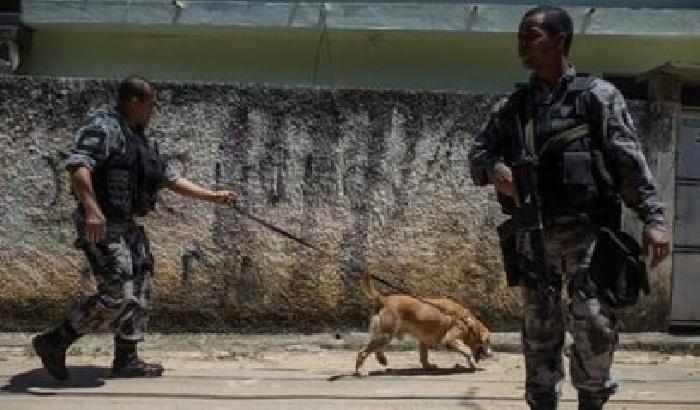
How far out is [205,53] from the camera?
33.8 ft

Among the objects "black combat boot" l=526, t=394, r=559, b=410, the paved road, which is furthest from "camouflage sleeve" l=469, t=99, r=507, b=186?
the paved road

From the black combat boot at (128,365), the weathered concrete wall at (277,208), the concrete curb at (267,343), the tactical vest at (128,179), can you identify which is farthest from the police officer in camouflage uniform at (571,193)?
the weathered concrete wall at (277,208)

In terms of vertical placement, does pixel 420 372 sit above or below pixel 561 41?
below

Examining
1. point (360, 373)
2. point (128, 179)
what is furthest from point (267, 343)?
point (128, 179)

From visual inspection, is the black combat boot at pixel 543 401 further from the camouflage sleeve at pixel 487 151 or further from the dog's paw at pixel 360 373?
the dog's paw at pixel 360 373

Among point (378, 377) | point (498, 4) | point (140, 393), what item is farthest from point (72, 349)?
point (498, 4)

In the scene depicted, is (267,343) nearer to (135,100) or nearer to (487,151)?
(135,100)

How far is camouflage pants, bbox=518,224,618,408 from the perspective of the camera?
4.06 metres

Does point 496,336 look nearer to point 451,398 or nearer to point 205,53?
point 451,398

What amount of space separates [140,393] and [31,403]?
0.58 meters

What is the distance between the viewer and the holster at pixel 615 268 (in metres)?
4.05

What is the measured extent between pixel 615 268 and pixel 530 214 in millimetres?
410

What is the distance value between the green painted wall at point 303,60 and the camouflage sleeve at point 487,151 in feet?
19.5

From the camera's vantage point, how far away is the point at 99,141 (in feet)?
18.7
